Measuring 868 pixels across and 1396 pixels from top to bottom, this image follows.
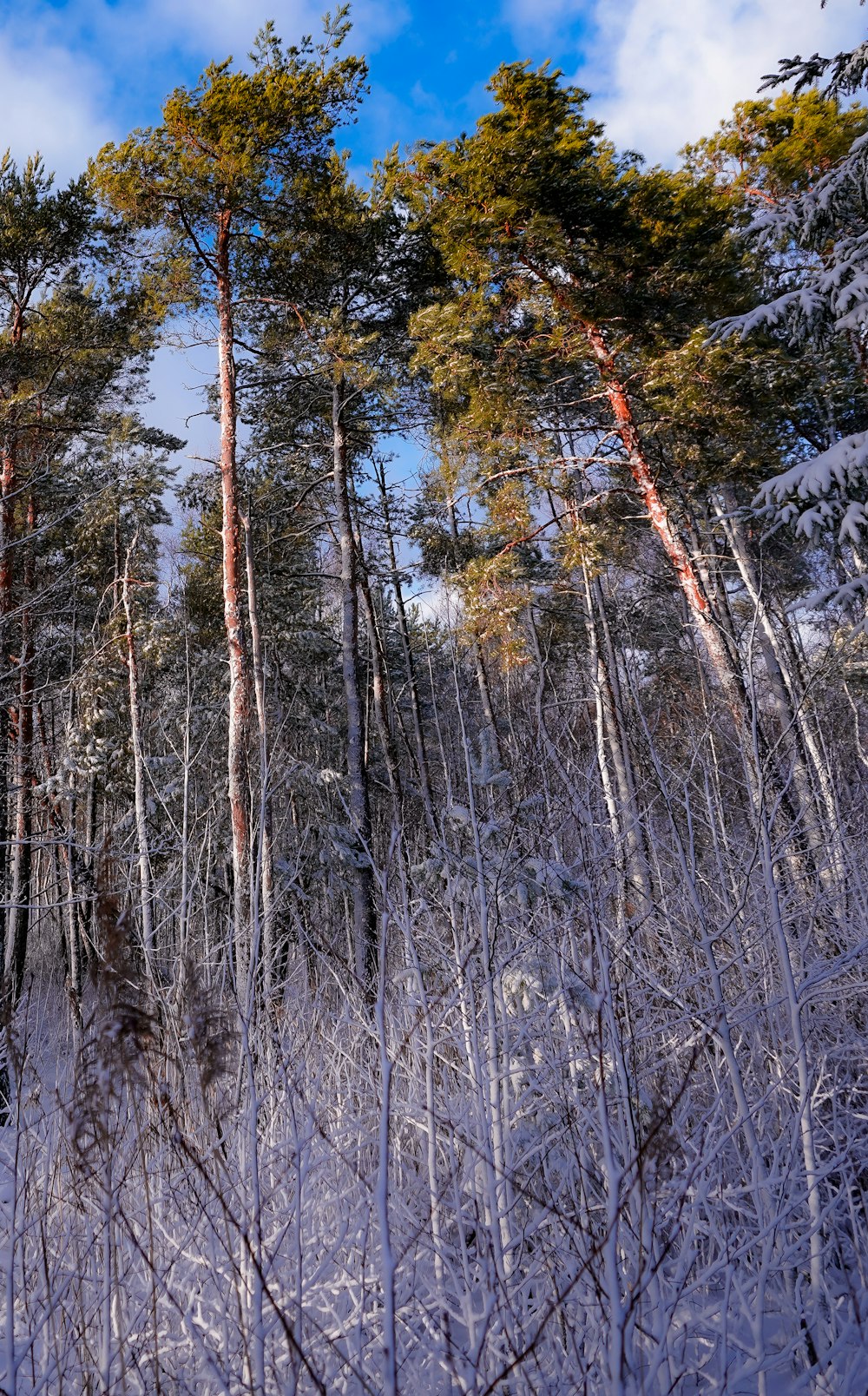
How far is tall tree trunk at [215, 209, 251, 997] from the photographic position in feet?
28.6

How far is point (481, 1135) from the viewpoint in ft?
8.55

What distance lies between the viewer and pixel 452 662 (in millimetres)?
11984

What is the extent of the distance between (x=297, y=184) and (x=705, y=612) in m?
7.43

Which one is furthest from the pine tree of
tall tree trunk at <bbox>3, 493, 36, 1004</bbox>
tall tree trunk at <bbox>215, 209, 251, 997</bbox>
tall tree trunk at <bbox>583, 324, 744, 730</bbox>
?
tall tree trunk at <bbox>583, 324, 744, 730</bbox>

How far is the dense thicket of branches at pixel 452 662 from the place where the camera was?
3342mm

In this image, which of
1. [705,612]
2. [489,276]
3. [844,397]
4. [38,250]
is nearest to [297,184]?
[489,276]

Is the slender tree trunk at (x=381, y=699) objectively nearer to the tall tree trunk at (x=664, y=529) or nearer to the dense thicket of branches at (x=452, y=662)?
the dense thicket of branches at (x=452, y=662)

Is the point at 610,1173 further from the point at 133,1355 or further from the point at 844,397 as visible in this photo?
the point at 844,397

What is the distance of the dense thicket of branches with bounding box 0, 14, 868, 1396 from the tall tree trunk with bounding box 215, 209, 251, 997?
0.05 meters

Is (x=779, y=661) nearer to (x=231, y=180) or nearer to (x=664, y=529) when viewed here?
(x=664, y=529)

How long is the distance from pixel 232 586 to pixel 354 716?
2284mm

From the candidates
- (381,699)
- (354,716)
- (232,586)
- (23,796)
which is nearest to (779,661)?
(381,699)

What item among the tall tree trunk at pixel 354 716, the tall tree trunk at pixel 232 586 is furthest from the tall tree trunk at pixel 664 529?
the tall tree trunk at pixel 232 586

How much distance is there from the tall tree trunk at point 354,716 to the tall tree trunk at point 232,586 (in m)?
1.42
